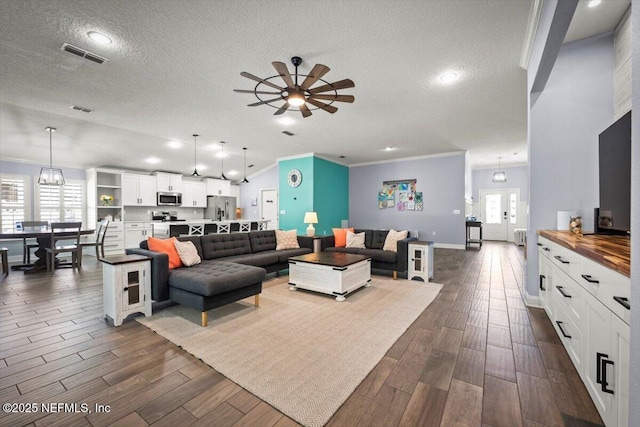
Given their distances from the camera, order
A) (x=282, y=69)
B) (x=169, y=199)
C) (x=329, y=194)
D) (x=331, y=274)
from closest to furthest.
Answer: (x=282, y=69) < (x=331, y=274) < (x=169, y=199) < (x=329, y=194)

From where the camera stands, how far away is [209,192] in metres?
9.59

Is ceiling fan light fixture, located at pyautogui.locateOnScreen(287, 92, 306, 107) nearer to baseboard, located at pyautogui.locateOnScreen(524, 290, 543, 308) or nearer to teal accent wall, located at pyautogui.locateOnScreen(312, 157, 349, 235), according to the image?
A: baseboard, located at pyautogui.locateOnScreen(524, 290, 543, 308)

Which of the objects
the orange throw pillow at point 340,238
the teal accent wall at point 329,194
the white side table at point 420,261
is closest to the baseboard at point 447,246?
the teal accent wall at point 329,194

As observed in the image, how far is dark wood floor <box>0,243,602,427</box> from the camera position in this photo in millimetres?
1522

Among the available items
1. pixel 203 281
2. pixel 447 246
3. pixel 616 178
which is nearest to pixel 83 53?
pixel 203 281

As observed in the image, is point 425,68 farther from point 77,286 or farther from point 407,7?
point 77,286

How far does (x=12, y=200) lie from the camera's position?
6289 millimetres

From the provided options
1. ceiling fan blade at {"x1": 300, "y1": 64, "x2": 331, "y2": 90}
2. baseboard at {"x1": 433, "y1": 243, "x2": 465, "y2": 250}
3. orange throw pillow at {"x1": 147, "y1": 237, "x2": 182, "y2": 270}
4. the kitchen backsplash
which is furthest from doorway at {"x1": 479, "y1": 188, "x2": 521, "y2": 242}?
the kitchen backsplash

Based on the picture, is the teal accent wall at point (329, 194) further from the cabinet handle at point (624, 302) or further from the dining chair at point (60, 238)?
the cabinet handle at point (624, 302)

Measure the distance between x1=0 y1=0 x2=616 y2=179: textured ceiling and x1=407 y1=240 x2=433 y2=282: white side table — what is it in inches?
93.1

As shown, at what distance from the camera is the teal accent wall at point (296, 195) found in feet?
26.0

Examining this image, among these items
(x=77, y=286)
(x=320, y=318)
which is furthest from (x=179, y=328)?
(x=77, y=286)

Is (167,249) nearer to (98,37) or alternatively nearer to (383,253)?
(98,37)

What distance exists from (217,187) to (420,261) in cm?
781
